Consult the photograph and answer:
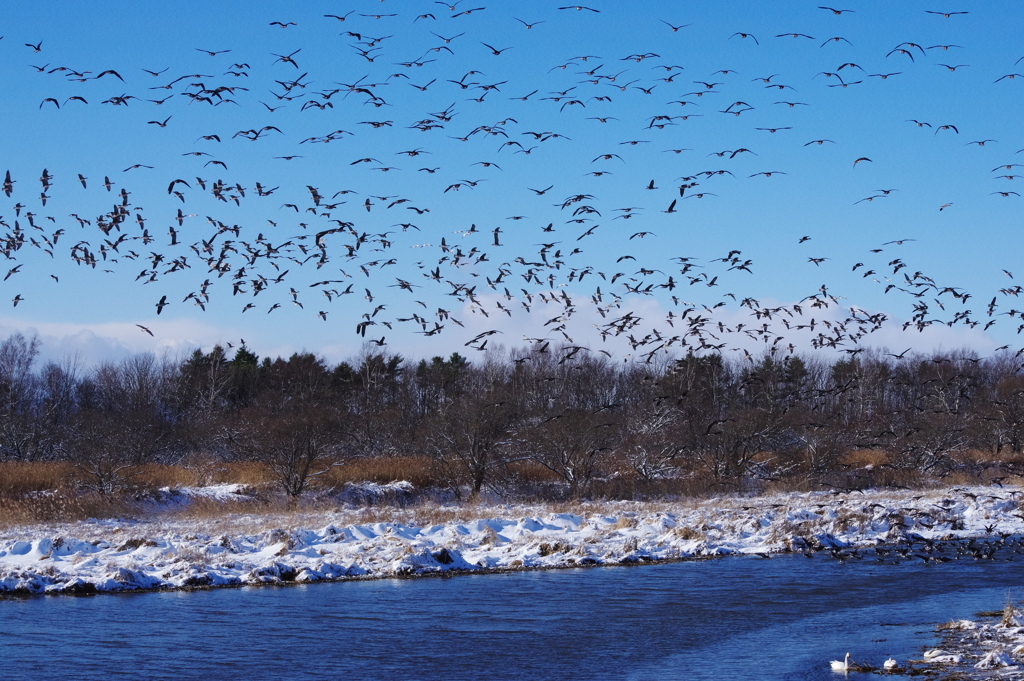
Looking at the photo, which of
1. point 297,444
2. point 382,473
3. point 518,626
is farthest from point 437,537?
point 382,473

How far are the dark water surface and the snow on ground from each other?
3.66 ft

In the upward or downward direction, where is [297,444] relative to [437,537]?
upward

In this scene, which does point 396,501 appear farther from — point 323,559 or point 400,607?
point 400,607

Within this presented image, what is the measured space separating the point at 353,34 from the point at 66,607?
1166 cm

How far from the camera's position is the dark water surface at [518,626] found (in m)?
13.5

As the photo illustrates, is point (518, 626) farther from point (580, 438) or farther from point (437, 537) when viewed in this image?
point (580, 438)

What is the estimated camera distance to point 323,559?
2195 cm

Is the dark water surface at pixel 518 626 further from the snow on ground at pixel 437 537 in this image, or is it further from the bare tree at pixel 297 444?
the bare tree at pixel 297 444

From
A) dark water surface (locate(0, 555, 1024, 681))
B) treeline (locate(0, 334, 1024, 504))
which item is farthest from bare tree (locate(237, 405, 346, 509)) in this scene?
dark water surface (locate(0, 555, 1024, 681))

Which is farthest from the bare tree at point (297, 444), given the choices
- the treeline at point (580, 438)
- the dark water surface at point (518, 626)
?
the dark water surface at point (518, 626)

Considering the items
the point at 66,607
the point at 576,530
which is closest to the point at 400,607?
the point at 66,607

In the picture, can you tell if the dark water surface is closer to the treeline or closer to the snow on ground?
the snow on ground

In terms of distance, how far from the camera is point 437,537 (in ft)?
84.0

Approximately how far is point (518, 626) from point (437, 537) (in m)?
9.53
